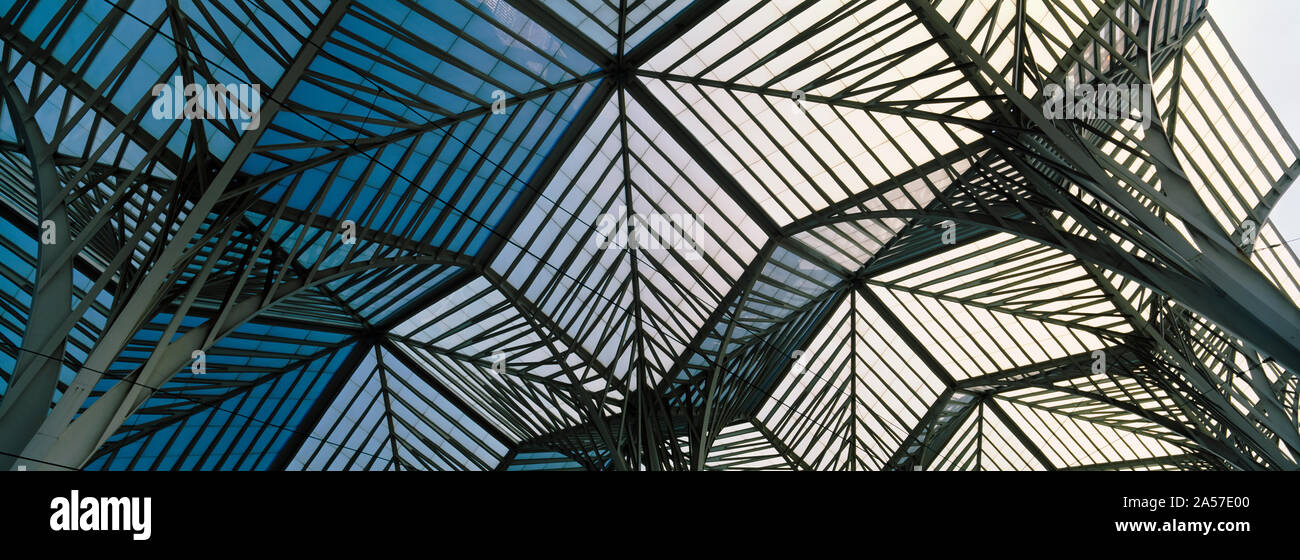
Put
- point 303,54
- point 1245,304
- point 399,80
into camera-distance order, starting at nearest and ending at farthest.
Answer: point 1245,304
point 303,54
point 399,80

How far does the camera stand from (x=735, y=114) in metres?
20.9

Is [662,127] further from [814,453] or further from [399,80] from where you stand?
[814,453]

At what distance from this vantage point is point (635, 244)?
25.0 metres

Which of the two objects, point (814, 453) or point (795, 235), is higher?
point (795, 235)

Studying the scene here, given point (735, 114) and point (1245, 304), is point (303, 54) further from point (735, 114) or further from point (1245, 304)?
point (1245, 304)

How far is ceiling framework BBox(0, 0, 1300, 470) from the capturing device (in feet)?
44.1

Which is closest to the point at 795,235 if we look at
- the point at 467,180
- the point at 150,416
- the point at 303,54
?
the point at 467,180

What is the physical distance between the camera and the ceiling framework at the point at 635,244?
13.5 m

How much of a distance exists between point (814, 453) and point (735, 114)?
71.8ft

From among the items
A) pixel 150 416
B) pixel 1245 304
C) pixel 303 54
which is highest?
pixel 303 54

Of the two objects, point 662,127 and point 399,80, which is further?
point 662,127
